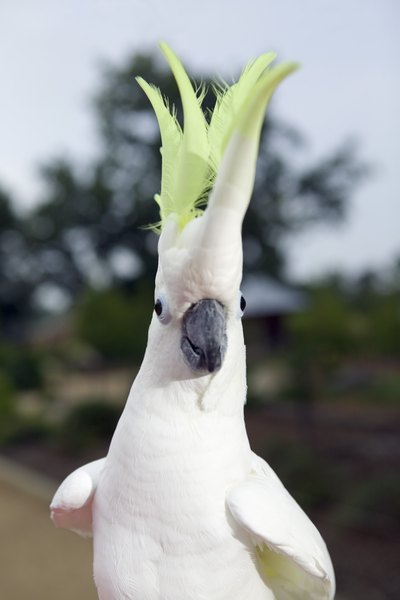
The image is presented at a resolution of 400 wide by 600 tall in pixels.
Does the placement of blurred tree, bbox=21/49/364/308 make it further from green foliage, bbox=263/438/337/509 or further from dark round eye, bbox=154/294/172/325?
dark round eye, bbox=154/294/172/325

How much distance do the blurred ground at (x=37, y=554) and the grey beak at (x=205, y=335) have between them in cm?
281

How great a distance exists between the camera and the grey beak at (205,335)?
69cm

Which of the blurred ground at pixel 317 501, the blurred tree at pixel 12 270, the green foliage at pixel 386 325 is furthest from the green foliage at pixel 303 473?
the blurred tree at pixel 12 270

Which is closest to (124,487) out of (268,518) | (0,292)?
(268,518)

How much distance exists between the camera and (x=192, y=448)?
76 centimetres

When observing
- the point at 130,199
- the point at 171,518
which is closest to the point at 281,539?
the point at 171,518

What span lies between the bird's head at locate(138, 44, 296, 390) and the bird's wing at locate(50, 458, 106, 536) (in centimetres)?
27

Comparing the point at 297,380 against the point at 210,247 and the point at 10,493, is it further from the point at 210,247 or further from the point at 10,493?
the point at 210,247

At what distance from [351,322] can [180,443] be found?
3641mm

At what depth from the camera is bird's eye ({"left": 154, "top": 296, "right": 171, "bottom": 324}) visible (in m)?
0.75

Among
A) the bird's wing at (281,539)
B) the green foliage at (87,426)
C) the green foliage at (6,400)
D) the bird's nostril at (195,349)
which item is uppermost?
the bird's nostril at (195,349)

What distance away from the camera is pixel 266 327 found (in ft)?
22.6

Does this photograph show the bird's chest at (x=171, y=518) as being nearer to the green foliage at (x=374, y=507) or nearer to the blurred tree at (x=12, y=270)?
the green foliage at (x=374, y=507)

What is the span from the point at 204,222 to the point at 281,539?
18.3 inches
